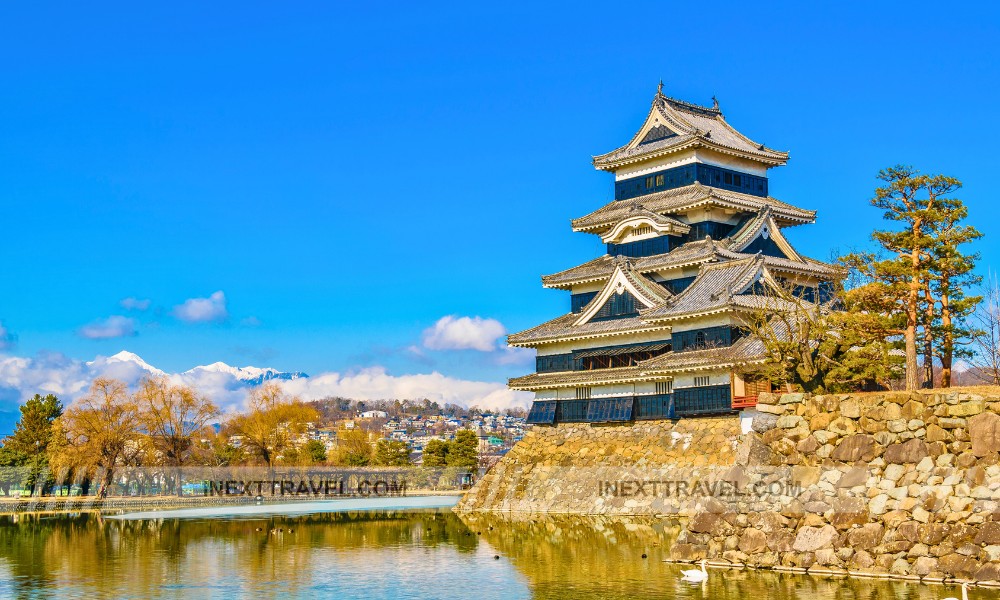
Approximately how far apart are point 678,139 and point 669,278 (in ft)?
21.9

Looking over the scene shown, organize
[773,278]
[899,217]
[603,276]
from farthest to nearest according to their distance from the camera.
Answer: [603,276] < [773,278] < [899,217]

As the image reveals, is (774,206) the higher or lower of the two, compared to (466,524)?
higher

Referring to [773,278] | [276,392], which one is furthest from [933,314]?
[276,392]

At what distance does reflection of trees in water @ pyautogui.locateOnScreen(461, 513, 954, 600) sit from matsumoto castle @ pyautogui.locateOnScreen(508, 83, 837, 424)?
25.4ft

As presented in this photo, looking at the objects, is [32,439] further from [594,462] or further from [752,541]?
[752,541]

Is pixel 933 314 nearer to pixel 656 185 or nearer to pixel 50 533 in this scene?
pixel 656 185

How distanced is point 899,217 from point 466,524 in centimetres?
1968

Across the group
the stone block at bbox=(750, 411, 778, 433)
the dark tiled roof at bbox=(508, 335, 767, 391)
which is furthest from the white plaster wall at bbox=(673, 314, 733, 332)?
the stone block at bbox=(750, 411, 778, 433)

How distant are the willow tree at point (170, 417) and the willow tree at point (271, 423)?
11.9 ft

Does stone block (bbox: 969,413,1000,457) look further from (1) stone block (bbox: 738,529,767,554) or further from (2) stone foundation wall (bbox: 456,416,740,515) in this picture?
(2) stone foundation wall (bbox: 456,416,740,515)

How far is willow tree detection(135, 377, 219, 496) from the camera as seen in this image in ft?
225

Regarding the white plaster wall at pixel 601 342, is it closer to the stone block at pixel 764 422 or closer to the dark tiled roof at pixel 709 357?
the dark tiled roof at pixel 709 357

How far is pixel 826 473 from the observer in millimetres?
24484

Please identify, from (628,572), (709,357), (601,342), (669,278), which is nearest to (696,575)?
(628,572)
